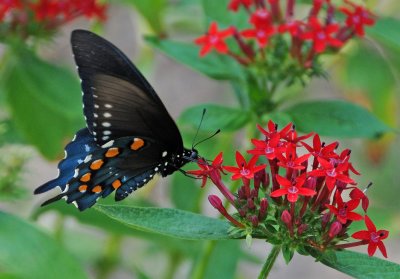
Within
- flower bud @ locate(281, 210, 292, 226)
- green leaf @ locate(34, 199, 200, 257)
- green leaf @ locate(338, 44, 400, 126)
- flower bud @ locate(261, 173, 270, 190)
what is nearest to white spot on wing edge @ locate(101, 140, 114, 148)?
green leaf @ locate(34, 199, 200, 257)

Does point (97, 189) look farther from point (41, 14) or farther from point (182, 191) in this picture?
point (182, 191)

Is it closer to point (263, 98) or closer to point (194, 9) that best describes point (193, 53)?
point (263, 98)

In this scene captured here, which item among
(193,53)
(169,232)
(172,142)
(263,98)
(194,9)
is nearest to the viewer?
(169,232)

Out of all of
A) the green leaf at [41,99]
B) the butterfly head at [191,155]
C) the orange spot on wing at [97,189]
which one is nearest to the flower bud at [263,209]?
the butterfly head at [191,155]

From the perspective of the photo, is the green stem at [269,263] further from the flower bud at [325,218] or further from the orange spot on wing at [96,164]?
the orange spot on wing at [96,164]

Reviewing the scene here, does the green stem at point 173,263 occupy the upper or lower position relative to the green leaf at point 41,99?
lower

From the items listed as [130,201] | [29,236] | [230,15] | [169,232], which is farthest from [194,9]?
[169,232]

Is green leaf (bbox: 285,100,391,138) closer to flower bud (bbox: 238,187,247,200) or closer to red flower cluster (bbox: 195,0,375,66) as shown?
red flower cluster (bbox: 195,0,375,66)
